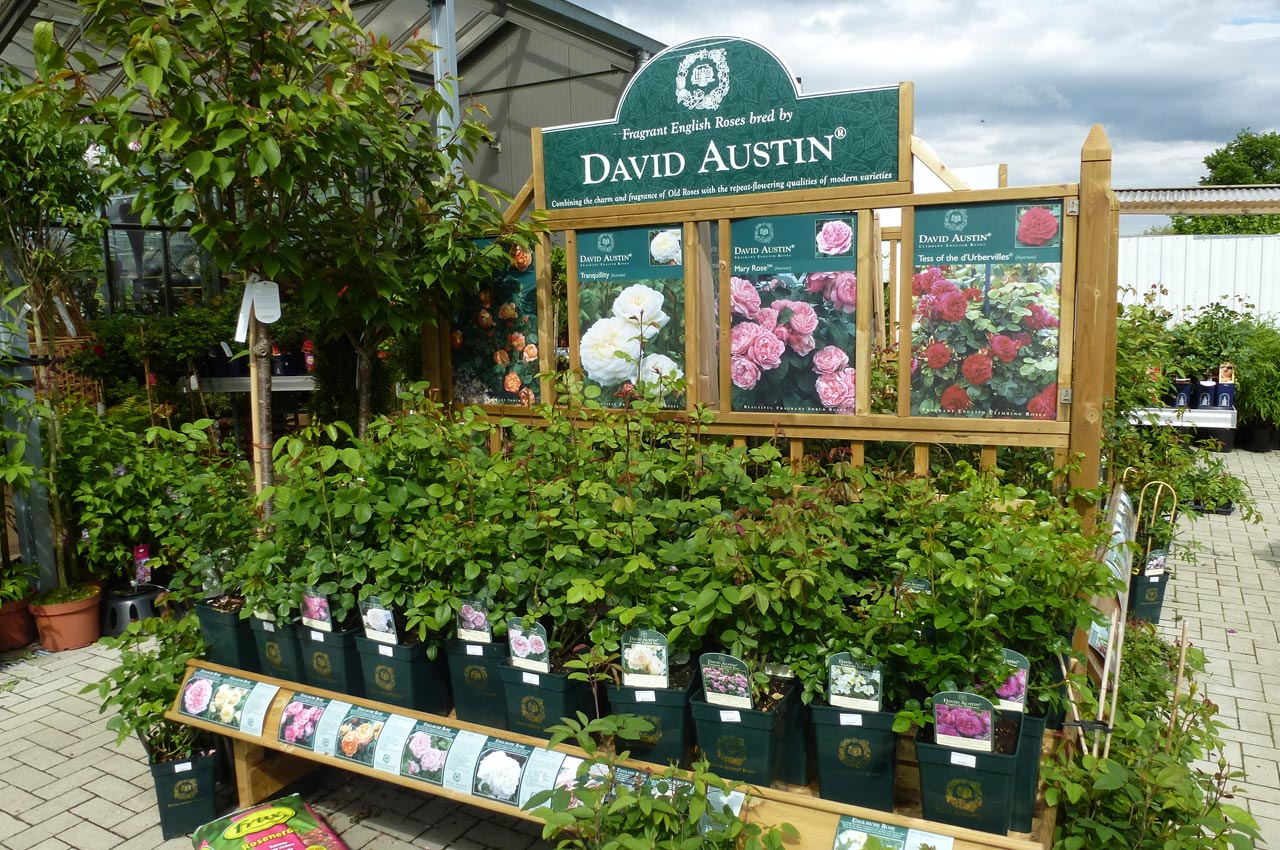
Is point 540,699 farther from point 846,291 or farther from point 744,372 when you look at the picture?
point 846,291

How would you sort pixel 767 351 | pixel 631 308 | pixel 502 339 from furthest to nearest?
pixel 502 339 → pixel 631 308 → pixel 767 351

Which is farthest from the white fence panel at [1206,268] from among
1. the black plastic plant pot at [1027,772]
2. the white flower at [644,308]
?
the black plastic plant pot at [1027,772]

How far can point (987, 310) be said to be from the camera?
3115 mm

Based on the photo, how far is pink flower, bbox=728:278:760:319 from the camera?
11.5ft

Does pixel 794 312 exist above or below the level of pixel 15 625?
above

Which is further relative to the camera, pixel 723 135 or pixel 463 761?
pixel 723 135

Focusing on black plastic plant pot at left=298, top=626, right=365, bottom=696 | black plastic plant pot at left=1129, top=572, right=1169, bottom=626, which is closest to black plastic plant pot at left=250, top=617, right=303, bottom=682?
black plastic plant pot at left=298, top=626, right=365, bottom=696

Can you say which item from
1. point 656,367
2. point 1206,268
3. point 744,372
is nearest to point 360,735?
point 656,367

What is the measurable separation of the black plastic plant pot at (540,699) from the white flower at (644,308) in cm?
157

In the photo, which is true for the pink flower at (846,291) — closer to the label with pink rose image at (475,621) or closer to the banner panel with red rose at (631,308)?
the banner panel with red rose at (631,308)

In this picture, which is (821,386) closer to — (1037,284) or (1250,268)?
(1037,284)

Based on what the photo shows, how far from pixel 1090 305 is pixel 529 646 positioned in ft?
6.62

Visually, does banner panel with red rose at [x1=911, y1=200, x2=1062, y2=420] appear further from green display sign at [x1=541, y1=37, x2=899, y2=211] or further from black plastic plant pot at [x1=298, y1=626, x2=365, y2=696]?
black plastic plant pot at [x1=298, y1=626, x2=365, y2=696]

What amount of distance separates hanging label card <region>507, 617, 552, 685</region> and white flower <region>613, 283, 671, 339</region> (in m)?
1.50
